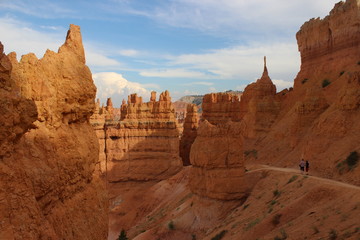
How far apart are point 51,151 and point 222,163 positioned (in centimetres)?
1776

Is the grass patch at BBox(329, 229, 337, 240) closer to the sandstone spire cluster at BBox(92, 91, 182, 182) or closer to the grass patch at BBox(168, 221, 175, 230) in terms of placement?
the grass patch at BBox(168, 221, 175, 230)

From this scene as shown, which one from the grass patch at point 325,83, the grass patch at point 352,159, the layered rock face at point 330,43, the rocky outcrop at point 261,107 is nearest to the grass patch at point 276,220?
the grass patch at point 352,159

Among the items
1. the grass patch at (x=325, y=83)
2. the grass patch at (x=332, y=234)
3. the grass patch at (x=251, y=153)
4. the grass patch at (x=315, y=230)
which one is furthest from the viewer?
the grass patch at (x=251, y=153)

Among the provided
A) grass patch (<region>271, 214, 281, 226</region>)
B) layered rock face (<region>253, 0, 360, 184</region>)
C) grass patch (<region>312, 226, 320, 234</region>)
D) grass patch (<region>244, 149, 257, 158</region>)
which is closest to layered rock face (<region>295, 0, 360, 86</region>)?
layered rock face (<region>253, 0, 360, 184</region>)

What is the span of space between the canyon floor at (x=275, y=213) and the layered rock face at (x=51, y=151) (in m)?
9.29

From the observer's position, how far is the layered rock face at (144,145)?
42.2 metres

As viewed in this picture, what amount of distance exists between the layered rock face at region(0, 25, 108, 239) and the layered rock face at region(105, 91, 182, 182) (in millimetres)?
33307

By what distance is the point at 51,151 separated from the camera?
6.96 meters

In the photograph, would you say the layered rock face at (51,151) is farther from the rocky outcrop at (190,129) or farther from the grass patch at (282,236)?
the rocky outcrop at (190,129)

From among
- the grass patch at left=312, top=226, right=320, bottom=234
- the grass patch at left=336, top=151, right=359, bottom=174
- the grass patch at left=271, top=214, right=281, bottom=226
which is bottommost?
the grass patch at left=271, top=214, right=281, bottom=226

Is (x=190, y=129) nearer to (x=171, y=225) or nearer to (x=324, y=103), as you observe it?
(x=324, y=103)

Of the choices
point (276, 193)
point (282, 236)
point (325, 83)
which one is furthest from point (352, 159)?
point (325, 83)

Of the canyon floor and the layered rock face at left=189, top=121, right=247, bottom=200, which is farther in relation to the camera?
the layered rock face at left=189, top=121, right=247, bottom=200

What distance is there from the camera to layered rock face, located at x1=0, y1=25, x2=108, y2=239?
5.56 metres
